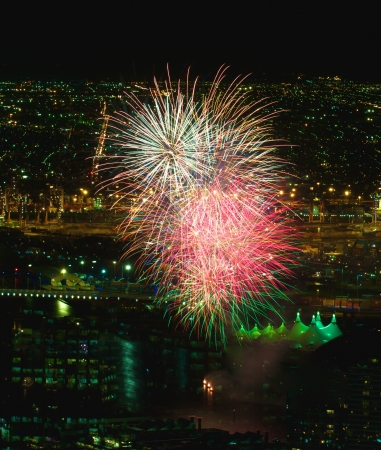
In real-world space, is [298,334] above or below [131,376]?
above

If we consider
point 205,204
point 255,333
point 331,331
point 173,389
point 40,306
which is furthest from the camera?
point 40,306

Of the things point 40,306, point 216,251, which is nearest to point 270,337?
point 216,251

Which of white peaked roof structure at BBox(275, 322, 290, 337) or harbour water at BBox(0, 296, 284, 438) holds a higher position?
white peaked roof structure at BBox(275, 322, 290, 337)

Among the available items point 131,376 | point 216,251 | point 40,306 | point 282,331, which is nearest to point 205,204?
point 216,251

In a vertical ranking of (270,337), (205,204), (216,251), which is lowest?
(270,337)

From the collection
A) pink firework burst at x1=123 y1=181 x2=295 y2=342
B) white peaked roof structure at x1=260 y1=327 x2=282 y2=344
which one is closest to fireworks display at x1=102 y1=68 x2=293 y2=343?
pink firework burst at x1=123 y1=181 x2=295 y2=342

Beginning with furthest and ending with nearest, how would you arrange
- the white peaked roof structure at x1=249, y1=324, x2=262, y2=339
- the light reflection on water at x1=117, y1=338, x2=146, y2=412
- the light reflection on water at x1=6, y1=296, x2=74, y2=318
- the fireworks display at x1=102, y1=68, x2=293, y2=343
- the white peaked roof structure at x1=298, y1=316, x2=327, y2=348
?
the light reflection on water at x1=6, y1=296, x2=74, y2=318 < the white peaked roof structure at x1=249, y1=324, x2=262, y2=339 < the white peaked roof structure at x1=298, y1=316, x2=327, y2=348 < the fireworks display at x1=102, y1=68, x2=293, y2=343 < the light reflection on water at x1=117, y1=338, x2=146, y2=412

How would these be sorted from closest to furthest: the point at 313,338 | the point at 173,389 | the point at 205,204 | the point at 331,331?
the point at 173,389
the point at 205,204
the point at 313,338
the point at 331,331

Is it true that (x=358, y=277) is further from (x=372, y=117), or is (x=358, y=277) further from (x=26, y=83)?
(x=26, y=83)

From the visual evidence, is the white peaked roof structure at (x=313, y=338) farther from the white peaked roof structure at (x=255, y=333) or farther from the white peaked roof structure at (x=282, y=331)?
the white peaked roof structure at (x=255, y=333)

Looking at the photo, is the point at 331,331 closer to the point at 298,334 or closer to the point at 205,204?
the point at 298,334

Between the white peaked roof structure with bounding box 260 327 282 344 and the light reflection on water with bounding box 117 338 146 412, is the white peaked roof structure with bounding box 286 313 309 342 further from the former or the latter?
the light reflection on water with bounding box 117 338 146 412

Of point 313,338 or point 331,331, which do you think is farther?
point 331,331
